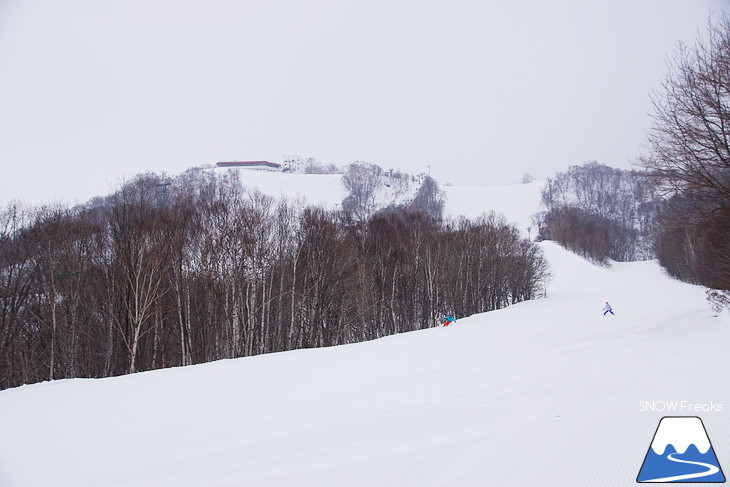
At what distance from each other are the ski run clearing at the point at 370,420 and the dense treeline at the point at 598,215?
45298 mm

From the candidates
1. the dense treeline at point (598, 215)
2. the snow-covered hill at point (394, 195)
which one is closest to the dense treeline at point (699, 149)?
the dense treeline at point (598, 215)

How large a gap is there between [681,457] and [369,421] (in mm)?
3123

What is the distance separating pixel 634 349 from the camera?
8812 mm

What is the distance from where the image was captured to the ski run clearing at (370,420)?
3.33 m

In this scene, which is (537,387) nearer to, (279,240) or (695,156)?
(695,156)

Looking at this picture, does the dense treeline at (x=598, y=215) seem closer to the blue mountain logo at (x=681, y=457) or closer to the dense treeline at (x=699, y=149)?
the dense treeline at (x=699, y=149)

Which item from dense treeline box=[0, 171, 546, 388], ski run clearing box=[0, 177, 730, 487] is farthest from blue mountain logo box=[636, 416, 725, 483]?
dense treeline box=[0, 171, 546, 388]

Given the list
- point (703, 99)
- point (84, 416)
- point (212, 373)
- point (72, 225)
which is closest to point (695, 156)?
point (703, 99)

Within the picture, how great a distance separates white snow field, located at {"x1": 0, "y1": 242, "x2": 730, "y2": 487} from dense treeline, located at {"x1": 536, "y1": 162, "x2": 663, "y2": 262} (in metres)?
45.4

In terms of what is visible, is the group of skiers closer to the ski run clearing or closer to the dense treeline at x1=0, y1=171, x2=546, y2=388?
the dense treeline at x1=0, y1=171, x2=546, y2=388

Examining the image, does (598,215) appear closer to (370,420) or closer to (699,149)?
(699,149)

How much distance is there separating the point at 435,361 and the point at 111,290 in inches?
687

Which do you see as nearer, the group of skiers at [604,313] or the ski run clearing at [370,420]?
the ski run clearing at [370,420]

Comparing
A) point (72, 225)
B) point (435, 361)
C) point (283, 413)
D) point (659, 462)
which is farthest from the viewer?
point (72, 225)
